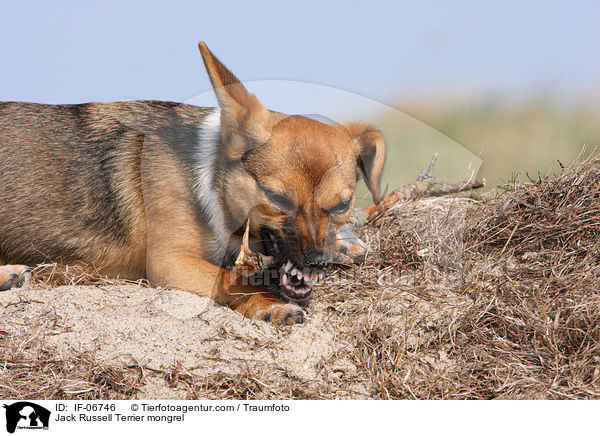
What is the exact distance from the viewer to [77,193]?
5062mm

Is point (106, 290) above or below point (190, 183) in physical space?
below


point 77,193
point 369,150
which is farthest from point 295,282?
point 77,193

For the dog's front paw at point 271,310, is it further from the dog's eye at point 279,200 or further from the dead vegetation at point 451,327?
the dog's eye at point 279,200

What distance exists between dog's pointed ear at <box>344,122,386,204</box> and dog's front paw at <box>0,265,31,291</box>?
299cm

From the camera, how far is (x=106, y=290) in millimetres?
4684

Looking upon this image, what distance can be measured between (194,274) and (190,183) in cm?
78

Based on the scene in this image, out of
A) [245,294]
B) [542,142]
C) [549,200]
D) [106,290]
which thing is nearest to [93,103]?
[106,290]

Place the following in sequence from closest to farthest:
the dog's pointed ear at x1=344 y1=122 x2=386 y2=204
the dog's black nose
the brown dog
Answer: the dog's black nose < the brown dog < the dog's pointed ear at x1=344 y1=122 x2=386 y2=204

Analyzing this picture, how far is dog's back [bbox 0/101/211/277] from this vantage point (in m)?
5.04

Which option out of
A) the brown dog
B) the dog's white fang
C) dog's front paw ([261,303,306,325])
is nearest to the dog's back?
the brown dog

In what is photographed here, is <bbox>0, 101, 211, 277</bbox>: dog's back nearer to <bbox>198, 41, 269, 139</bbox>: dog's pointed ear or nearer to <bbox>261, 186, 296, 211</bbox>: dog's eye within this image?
<bbox>198, 41, 269, 139</bbox>: dog's pointed ear

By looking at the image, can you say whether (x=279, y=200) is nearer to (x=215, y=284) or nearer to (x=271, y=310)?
(x=271, y=310)
